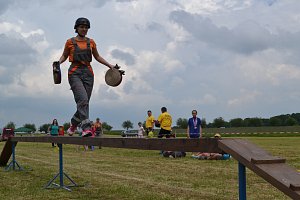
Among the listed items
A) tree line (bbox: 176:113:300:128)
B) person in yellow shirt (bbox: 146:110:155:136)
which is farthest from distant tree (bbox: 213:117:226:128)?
person in yellow shirt (bbox: 146:110:155:136)

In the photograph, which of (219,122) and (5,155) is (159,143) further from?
(219,122)

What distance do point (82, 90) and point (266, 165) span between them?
4.01 metres

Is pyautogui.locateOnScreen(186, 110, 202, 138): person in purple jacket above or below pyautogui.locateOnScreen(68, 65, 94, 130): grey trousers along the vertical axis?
below

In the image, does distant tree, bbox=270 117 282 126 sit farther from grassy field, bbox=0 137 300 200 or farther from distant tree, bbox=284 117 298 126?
grassy field, bbox=0 137 300 200

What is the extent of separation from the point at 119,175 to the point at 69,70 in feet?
14.4

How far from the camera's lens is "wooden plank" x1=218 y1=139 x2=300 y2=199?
3432 millimetres

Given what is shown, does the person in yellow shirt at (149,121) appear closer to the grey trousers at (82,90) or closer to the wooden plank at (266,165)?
the grey trousers at (82,90)

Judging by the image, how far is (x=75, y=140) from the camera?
7.25 meters

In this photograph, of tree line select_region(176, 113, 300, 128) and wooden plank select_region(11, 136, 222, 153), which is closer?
wooden plank select_region(11, 136, 222, 153)

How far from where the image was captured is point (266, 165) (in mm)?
3768

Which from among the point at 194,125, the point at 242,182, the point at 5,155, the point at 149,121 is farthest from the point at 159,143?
the point at 149,121

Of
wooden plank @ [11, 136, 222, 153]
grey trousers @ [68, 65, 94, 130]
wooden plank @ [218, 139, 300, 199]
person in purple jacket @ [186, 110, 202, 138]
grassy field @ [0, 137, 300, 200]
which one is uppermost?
grey trousers @ [68, 65, 94, 130]

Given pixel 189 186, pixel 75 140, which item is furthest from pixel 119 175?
pixel 75 140

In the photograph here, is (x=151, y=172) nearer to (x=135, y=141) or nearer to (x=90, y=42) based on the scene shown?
(x=90, y=42)
